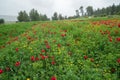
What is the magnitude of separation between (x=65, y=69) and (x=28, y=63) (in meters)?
1.27

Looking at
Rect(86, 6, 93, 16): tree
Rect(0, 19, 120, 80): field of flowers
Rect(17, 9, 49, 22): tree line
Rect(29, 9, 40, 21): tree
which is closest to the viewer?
Rect(0, 19, 120, 80): field of flowers

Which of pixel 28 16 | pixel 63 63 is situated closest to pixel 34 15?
pixel 28 16

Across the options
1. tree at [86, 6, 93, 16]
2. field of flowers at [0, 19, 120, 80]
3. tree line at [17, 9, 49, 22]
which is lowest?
field of flowers at [0, 19, 120, 80]

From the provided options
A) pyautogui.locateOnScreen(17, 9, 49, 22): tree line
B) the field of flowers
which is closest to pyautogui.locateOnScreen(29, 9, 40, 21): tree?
pyautogui.locateOnScreen(17, 9, 49, 22): tree line

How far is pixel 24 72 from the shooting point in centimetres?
390

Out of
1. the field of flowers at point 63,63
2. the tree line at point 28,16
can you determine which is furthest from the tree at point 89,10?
the field of flowers at point 63,63

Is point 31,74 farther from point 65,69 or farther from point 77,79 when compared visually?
point 77,79

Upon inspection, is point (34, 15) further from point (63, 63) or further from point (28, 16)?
point (63, 63)

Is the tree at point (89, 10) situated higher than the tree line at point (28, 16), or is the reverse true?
the tree at point (89, 10)

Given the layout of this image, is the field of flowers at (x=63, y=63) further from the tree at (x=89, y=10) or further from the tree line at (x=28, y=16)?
the tree at (x=89, y=10)

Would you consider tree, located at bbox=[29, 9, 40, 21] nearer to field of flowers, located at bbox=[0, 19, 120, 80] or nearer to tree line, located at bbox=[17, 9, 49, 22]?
tree line, located at bbox=[17, 9, 49, 22]

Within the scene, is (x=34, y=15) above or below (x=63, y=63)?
above

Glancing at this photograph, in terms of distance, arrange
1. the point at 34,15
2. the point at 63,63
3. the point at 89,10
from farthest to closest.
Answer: the point at 89,10, the point at 34,15, the point at 63,63

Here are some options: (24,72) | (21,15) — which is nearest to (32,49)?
(24,72)
